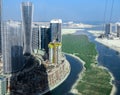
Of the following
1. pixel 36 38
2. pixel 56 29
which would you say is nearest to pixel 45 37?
pixel 36 38

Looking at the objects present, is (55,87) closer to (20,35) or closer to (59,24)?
(20,35)

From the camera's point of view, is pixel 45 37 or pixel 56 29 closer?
pixel 56 29

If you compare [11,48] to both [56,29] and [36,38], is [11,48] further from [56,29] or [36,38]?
[56,29]

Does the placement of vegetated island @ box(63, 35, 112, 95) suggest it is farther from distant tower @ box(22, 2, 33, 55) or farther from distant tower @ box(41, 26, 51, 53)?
distant tower @ box(22, 2, 33, 55)

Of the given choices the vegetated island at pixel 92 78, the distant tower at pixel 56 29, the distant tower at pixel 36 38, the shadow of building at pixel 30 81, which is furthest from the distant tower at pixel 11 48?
the distant tower at pixel 56 29

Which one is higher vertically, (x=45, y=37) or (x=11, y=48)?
(x=11, y=48)

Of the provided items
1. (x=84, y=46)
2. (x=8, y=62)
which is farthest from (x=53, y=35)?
(x=8, y=62)
